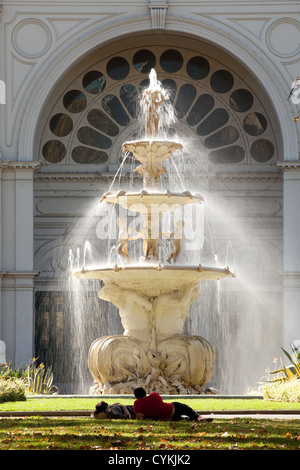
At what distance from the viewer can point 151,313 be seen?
802 inches

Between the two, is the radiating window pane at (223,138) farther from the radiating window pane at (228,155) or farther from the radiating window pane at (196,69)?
the radiating window pane at (196,69)

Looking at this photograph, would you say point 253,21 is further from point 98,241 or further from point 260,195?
point 98,241

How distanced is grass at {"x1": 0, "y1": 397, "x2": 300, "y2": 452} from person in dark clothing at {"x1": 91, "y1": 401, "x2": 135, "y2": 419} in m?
0.17

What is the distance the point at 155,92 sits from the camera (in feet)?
72.4

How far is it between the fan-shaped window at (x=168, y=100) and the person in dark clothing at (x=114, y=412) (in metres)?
24.5

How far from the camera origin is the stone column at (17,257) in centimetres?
3400

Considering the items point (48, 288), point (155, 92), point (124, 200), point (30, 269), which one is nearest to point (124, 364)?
point (124, 200)

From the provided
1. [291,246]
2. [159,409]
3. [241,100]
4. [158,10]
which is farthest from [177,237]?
[241,100]

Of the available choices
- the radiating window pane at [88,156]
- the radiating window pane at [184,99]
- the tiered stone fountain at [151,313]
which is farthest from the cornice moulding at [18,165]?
the tiered stone fountain at [151,313]

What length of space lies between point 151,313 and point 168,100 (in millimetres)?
18988

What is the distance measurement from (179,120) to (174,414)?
25.6 meters

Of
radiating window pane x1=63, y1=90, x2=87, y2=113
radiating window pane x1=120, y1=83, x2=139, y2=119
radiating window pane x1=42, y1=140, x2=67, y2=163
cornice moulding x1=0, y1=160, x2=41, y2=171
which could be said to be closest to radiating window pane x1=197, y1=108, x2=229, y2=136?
radiating window pane x1=120, y1=83, x2=139, y2=119

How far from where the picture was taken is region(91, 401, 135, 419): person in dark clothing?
13742mm

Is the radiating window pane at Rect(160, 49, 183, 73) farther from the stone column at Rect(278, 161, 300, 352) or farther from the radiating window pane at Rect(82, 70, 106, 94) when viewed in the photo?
the stone column at Rect(278, 161, 300, 352)
